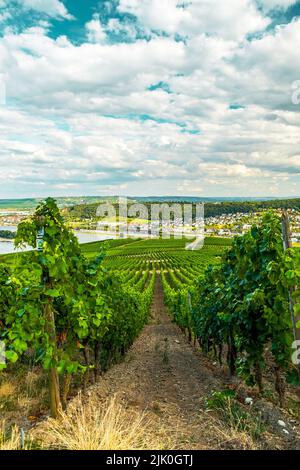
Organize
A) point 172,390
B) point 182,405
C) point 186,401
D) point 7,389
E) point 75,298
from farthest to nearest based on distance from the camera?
point 172,390 → point 7,389 → point 186,401 → point 182,405 → point 75,298

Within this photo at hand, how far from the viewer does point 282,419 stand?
209 inches

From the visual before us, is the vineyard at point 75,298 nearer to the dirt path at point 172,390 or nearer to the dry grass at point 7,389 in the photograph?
the dirt path at point 172,390

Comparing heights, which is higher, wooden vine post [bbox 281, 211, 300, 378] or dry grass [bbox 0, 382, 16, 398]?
wooden vine post [bbox 281, 211, 300, 378]

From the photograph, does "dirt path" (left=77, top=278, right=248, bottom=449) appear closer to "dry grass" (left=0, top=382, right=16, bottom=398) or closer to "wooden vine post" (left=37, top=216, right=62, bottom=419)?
"wooden vine post" (left=37, top=216, right=62, bottom=419)

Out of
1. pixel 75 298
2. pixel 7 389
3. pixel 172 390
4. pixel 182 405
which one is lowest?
pixel 172 390

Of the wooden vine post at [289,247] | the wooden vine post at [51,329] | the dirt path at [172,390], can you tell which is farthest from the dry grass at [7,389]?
the wooden vine post at [289,247]

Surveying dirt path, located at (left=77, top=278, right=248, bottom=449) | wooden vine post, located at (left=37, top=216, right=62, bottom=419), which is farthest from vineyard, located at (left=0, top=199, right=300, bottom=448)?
dirt path, located at (left=77, top=278, right=248, bottom=449)

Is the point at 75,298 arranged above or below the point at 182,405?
above

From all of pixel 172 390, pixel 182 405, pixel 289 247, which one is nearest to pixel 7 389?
pixel 172 390

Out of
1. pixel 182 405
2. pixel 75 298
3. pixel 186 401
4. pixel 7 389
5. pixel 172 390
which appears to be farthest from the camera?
pixel 172 390

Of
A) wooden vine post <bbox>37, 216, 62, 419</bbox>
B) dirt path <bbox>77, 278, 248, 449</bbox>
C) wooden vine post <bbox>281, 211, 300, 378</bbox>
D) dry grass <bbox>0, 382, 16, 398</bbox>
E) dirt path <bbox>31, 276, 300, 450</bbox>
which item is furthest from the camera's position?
dry grass <bbox>0, 382, 16, 398</bbox>

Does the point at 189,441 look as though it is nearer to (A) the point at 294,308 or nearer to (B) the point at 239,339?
(A) the point at 294,308

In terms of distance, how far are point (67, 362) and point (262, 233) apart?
13.7 ft

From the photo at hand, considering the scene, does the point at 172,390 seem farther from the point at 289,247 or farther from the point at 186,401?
the point at 289,247
